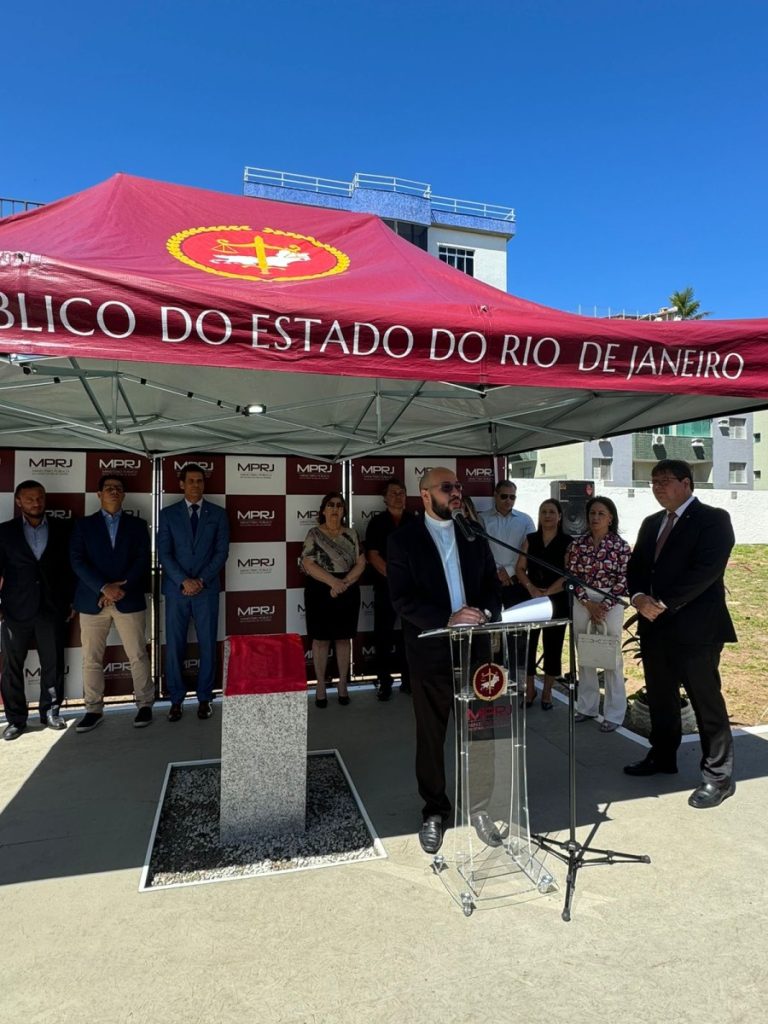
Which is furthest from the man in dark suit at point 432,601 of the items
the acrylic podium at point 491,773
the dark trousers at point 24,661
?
the dark trousers at point 24,661

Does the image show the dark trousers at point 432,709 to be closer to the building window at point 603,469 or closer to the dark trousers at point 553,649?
the dark trousers at point 553,649

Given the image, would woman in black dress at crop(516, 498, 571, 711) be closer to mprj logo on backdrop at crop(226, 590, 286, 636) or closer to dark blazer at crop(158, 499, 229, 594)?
mprj logo on backdrop at crop(226, 590, 286, 636)

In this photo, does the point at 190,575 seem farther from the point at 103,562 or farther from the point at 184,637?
the point at 103,562

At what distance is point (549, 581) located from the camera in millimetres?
4797

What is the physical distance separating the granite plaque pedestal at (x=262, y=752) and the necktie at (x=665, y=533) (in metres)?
2.04

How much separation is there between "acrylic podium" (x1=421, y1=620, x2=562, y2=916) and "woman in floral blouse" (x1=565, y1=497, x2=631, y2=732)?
1856 mm

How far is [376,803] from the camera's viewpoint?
310 cm

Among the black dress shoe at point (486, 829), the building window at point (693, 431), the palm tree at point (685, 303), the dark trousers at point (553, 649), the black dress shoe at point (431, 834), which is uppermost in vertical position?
the palm tree at point (685, 303)

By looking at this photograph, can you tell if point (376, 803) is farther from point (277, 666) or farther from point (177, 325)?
point (177, 325)

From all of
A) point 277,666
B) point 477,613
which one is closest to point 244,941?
point 277,666

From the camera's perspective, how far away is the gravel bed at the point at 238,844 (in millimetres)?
2539

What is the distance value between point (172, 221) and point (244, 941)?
3.39 meters

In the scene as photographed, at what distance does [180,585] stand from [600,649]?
10.1 ft

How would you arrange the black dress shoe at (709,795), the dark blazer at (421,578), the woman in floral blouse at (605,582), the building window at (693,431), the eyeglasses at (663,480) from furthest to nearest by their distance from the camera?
the building window at (693,431), the woman in floral blouse at (605,582), the eyeglasses at (663,480), the black dress shoe at (709,795), the dark blazer at (421,578)
